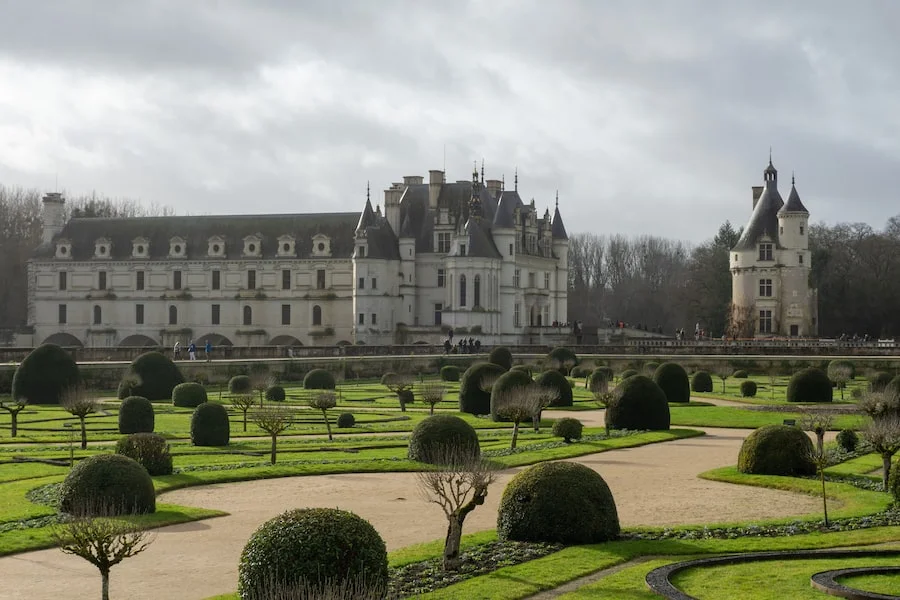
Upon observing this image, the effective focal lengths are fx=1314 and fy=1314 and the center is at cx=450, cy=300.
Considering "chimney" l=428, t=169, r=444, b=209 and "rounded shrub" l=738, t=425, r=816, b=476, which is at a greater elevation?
"chimney" l=428, t=169, r=444, b=209

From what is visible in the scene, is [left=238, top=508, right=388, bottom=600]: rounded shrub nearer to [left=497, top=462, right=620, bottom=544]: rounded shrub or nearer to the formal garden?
the formal garden

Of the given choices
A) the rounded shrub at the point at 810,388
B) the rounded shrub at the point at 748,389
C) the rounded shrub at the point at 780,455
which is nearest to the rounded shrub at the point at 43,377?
the rounded shrub at the point at 748,389

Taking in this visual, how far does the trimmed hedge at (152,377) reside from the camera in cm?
3650

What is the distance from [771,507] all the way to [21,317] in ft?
224

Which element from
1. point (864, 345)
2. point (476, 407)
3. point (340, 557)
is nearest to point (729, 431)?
point (476, 407)

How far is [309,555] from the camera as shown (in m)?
10.8

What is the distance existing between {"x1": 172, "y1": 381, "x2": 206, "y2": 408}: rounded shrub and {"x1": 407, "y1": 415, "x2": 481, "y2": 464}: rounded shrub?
43.5ft

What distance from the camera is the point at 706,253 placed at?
8575 cm

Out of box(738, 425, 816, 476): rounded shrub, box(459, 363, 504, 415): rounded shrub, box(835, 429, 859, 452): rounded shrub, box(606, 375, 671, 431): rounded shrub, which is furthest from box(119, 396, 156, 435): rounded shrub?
box(835, 429, 859, 452): rounded shrub

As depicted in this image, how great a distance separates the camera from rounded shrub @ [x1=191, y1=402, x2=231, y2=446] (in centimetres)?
2464

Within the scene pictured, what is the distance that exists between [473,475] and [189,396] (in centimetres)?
2151

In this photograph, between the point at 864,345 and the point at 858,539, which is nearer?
the point at 858,539

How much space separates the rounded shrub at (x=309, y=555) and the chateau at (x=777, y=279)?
5865cm

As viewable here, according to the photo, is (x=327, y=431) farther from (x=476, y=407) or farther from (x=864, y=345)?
(x=864, y=345)
